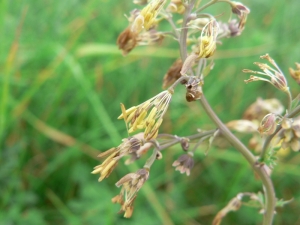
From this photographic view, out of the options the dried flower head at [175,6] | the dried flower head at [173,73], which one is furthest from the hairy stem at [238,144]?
the dried flower head at [173,73]

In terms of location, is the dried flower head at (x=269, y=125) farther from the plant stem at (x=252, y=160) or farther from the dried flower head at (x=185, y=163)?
the dried flower head at (x=185, y=163)

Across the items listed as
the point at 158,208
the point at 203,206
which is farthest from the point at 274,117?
the point at 203,206

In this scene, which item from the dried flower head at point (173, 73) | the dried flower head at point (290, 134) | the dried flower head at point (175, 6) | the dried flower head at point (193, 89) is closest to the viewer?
the dried flower head at point (193, 89)

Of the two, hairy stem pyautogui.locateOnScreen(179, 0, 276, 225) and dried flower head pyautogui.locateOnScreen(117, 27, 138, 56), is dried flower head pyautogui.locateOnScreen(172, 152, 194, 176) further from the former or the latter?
dried flower head pyautogui.locateOnScreen(117, 27, 138, 56)

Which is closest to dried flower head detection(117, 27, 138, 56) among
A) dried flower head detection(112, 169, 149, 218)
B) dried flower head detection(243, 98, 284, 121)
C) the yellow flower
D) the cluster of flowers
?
the cluster of flowers

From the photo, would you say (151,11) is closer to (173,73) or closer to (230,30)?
(173,73)

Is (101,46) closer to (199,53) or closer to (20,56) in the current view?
(20,56)
